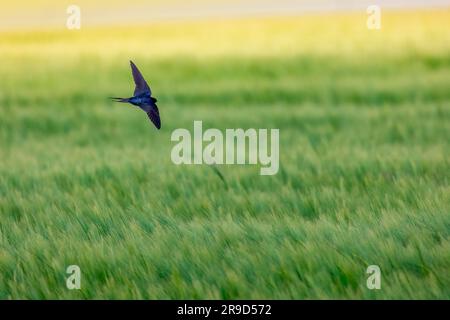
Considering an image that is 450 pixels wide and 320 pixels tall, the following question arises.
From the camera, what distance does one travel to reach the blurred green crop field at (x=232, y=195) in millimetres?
3586

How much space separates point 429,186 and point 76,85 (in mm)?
8868

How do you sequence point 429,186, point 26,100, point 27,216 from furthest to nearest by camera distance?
point 26,100
point 429,186
point 27,216

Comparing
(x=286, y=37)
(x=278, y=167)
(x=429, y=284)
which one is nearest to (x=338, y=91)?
(x=286, y=37)

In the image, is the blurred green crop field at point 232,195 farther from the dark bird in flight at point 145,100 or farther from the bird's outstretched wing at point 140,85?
the bird's outstretched wing at point 140,85

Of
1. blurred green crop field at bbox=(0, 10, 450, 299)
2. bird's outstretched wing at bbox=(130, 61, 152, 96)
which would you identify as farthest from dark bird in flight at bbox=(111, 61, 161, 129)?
blurred green crop field at bbox=(0, 10, 450, 299)

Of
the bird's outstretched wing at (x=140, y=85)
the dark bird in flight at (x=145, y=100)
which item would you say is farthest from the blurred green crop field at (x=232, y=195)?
the bird's outstretched wing at (x=140, y=85)

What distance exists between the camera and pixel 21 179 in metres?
5.75

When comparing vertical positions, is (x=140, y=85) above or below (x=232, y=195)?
above

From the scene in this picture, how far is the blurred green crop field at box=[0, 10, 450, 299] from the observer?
141 inches

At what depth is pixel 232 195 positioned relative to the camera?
16.3 ft

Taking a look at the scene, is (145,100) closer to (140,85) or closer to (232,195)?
(140,85)

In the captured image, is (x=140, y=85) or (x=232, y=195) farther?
(x=232, y=195)

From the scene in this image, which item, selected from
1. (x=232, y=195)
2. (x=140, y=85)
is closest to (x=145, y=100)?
(x=140, y=85)
